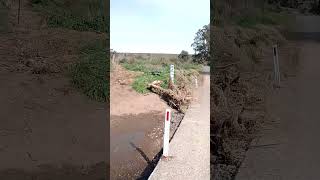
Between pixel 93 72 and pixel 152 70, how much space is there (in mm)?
6120

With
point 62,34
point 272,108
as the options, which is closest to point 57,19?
point 62,34

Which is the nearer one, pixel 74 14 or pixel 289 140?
pixel 289 140

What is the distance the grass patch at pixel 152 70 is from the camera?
1501 cm

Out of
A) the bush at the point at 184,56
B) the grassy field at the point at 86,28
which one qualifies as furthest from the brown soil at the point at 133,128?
the bush at the point at 184,56

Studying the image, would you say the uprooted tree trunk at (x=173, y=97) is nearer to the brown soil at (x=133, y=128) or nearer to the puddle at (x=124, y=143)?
the brown soil at (x=133, y=128)

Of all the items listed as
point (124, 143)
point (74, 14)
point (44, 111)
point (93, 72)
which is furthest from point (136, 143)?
point (74, 14)

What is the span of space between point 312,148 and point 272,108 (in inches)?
99.2

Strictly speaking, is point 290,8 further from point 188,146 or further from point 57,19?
point 188,146

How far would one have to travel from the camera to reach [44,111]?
9141mm

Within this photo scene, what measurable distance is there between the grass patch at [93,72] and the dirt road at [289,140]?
381 cm

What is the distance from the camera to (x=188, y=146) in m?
7.54

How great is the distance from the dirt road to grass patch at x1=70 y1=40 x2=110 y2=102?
3807mm

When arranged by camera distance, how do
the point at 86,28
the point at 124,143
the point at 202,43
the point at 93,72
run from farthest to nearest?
the point at 202,43 → the point at 86,28 → the point at 93,72 → the point at 124,143

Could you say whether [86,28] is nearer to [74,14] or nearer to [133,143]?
[74,14]
